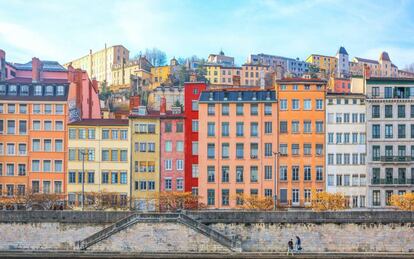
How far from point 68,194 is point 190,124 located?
13.4 metres

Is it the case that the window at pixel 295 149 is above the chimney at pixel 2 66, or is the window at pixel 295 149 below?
below

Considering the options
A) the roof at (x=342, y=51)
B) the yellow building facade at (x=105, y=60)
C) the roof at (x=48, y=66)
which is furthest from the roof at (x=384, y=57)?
the roof at (x=48, y=66)

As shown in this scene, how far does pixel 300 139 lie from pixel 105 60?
120 metres

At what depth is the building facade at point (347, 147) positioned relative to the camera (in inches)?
2537

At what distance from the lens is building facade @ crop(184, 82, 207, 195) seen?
6594 cm

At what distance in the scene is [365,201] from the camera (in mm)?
64188

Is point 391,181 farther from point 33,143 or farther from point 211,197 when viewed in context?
point 33,143

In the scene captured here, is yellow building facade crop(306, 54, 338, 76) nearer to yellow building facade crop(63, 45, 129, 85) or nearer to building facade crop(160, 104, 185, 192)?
yellow building facade crop(63, 45, 129, 85)

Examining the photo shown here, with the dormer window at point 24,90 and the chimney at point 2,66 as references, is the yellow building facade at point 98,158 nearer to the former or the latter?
the dormer window at point 24,90

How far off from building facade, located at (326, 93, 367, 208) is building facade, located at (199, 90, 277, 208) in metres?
5.31

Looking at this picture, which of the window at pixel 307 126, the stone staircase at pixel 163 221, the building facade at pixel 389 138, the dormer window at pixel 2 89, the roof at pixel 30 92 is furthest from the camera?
the dormer window at pixel 2 89

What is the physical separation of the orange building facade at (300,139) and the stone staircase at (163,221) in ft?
57.2

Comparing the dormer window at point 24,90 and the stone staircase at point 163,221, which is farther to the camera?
the dormer window at point 24,90

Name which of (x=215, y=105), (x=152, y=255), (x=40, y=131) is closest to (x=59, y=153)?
(x=40, y=131)
